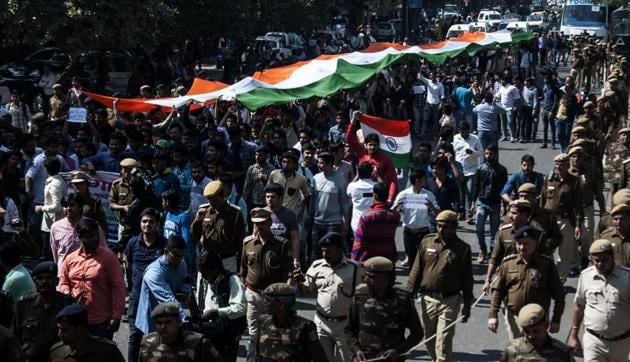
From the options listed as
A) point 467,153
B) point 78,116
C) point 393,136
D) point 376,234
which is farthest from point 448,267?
point 78,116

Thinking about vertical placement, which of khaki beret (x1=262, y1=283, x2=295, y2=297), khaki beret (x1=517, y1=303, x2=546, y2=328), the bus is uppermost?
khaki beret (x1=262, y1=283, x2=295, y2=297)

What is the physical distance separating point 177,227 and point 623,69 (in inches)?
825

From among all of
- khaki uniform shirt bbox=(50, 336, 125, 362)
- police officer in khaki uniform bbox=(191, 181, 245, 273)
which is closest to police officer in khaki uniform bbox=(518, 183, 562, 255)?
police officer in khaki uniform bbox=(191, 181, 245, 273)

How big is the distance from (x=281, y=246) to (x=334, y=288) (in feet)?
2.28

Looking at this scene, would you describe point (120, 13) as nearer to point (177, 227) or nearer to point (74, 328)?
point (177, 227)

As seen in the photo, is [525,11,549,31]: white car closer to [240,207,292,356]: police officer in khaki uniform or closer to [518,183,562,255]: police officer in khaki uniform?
[518,183,562,255]: police officer in khaki uniform

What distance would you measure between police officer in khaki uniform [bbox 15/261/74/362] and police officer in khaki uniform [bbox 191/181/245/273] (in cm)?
237

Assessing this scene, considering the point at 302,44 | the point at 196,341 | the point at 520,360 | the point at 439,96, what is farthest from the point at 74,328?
the point at 302,44

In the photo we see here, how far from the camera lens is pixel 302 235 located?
1283cm

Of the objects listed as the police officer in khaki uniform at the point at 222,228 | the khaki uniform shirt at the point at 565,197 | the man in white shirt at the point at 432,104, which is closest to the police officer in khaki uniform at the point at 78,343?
the police officer in khaki uniform at the point at 222,228

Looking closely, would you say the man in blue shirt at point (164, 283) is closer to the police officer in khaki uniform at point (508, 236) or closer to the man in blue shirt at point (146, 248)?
the man in blue shirt at point (146, 248)

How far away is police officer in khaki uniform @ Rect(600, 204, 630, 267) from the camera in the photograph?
9633mm

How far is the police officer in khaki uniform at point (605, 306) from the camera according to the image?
8.35 m

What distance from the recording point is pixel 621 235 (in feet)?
31.8
